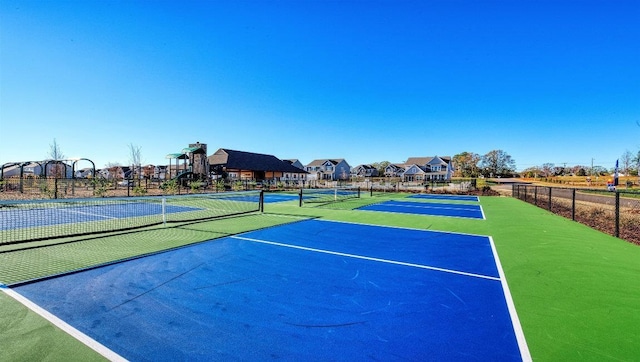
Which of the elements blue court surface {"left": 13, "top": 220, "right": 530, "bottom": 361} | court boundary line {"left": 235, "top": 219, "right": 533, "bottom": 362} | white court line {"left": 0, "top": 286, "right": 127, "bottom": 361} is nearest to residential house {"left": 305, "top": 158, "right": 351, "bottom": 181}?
court boundary line {"left": 235, "top": 219, "right": 533, "bottom": 362}

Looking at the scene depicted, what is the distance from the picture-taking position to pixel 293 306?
398cm

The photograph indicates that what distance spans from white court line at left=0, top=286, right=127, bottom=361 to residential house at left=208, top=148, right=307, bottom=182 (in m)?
36.2

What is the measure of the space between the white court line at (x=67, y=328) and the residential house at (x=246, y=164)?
36.2 m

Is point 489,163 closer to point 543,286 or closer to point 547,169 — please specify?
point 547,169

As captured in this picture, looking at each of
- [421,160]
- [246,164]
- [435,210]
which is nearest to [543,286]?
[435,210]

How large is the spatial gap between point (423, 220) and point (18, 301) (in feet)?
39.1

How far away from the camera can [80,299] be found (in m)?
4.09

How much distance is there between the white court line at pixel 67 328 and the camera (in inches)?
111

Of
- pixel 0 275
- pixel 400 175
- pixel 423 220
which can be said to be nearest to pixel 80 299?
pixel 0 275

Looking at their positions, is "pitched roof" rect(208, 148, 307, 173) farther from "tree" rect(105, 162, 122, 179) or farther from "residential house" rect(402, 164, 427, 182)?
"residential house" rect(402, 164, 427, 182)

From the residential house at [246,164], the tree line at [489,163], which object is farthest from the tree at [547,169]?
the residential house at [246,164]

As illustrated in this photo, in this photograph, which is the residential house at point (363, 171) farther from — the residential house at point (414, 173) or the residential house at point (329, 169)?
the residential house at point (414, 173)

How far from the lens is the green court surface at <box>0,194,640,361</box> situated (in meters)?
2.98

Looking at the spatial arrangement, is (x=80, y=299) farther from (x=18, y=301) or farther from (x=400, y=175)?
(x=400, y=175)
